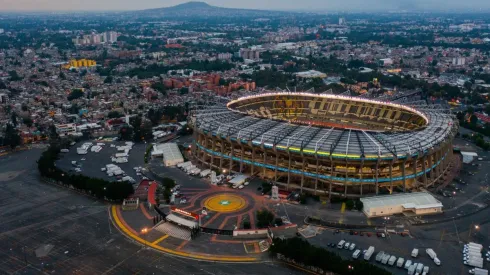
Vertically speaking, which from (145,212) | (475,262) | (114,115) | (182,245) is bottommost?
(182,245)

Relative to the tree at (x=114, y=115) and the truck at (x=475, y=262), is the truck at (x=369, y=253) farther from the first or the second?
the tree at (x=114, y=115)

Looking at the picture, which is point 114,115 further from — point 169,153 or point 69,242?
point 69,242

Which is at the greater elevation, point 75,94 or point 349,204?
point 75,94

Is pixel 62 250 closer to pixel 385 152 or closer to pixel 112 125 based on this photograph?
pixel 385 152

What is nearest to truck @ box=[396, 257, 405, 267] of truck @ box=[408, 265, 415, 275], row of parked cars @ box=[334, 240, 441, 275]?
row of parked cars @ box=[334, 240, 441, 275]

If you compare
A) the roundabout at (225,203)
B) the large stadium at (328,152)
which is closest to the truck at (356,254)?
the large stadium at (328,152)

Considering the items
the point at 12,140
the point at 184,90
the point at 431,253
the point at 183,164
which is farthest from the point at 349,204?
the point at 184,90
